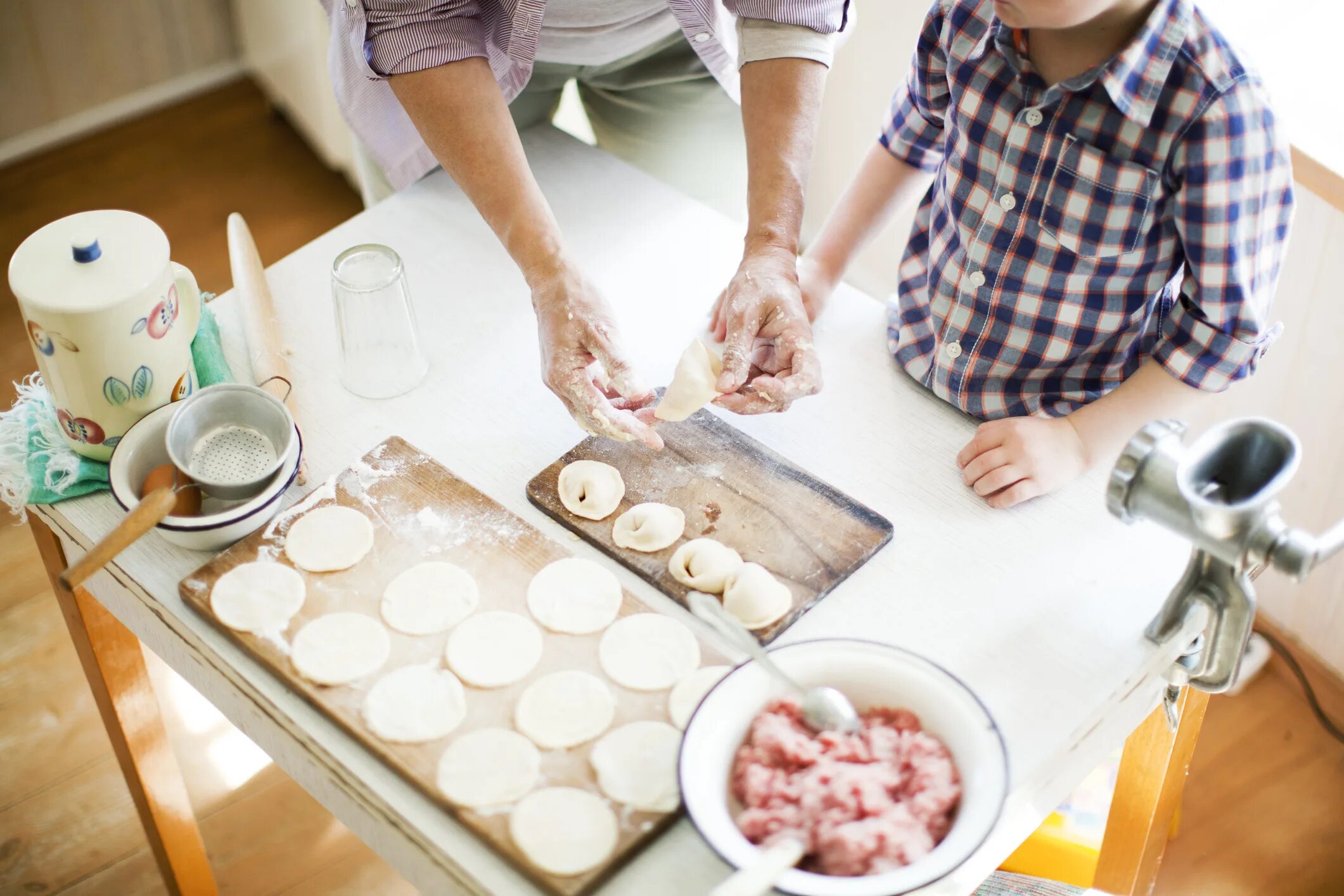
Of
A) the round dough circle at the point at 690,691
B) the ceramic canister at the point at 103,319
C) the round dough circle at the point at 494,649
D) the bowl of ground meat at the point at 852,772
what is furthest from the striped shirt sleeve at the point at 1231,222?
the ceramic canister at the point at 103,319

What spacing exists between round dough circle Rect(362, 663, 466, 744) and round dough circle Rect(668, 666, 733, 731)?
0.16 metres

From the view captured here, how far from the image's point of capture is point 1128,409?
1.06m

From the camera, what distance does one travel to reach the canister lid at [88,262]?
0.96 m

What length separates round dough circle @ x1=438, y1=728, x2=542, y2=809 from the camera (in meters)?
0.85

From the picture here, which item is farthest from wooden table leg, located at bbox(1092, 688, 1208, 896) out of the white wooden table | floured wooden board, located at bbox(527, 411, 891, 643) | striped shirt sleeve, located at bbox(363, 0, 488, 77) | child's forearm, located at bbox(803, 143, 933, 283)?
striped shirt sleeve, located at bbox(363, 0, 488, 77)

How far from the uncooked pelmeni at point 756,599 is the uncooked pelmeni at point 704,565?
12 mm

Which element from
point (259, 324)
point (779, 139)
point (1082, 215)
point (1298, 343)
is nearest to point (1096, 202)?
point (1082, 215)

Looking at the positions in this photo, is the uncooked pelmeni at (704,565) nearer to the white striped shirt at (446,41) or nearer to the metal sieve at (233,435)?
the metal sieve at (233,435)

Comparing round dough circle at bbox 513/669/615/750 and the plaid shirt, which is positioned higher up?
the plaid shirt

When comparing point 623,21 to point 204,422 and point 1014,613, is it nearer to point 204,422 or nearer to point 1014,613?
point 204,422

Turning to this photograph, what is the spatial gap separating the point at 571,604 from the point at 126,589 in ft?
1.32

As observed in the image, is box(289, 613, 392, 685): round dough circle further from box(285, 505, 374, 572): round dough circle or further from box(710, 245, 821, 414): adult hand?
box(710, 245, 821, 414): adult hand

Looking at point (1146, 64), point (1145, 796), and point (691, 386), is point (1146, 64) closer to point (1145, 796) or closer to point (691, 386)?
point (691, 386)

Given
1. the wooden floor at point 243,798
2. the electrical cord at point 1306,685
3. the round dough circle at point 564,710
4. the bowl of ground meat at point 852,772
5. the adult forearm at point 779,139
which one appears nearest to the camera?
the bowl of ground meat at point 852,772
